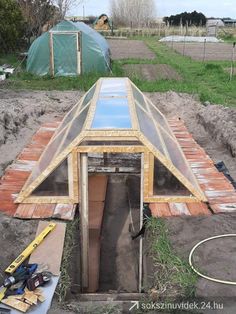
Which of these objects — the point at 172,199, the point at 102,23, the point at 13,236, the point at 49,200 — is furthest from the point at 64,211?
the point at 102,23

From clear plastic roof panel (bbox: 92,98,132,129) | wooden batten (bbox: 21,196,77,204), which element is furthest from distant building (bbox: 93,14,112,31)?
wooden batten (bbox: 21,196,77,204)

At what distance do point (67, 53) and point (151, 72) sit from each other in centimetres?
404

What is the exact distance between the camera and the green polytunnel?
1619 centimetres

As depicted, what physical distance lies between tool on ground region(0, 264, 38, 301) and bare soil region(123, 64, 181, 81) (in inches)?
502

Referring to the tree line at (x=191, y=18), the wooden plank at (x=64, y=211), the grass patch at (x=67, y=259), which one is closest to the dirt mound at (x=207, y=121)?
the wooden plank at (x=64, y=211)

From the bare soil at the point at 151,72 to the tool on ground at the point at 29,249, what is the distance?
1180 centimetres

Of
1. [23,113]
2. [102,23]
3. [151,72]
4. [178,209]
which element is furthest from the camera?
[102,23]

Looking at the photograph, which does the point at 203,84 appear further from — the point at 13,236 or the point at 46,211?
the point at 13,236

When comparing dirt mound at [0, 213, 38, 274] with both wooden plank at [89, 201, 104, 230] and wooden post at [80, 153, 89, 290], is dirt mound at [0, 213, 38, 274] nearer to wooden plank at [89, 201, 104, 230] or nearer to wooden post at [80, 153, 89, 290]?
wooden post at [80, 153, 89, 290]

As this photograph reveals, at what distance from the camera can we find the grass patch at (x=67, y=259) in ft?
14.5

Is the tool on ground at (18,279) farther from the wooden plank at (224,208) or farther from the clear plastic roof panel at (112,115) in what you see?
the wooden plank at (224,208)

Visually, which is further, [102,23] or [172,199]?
[102,23]

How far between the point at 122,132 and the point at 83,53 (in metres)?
11.3

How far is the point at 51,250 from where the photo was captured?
5070mm
